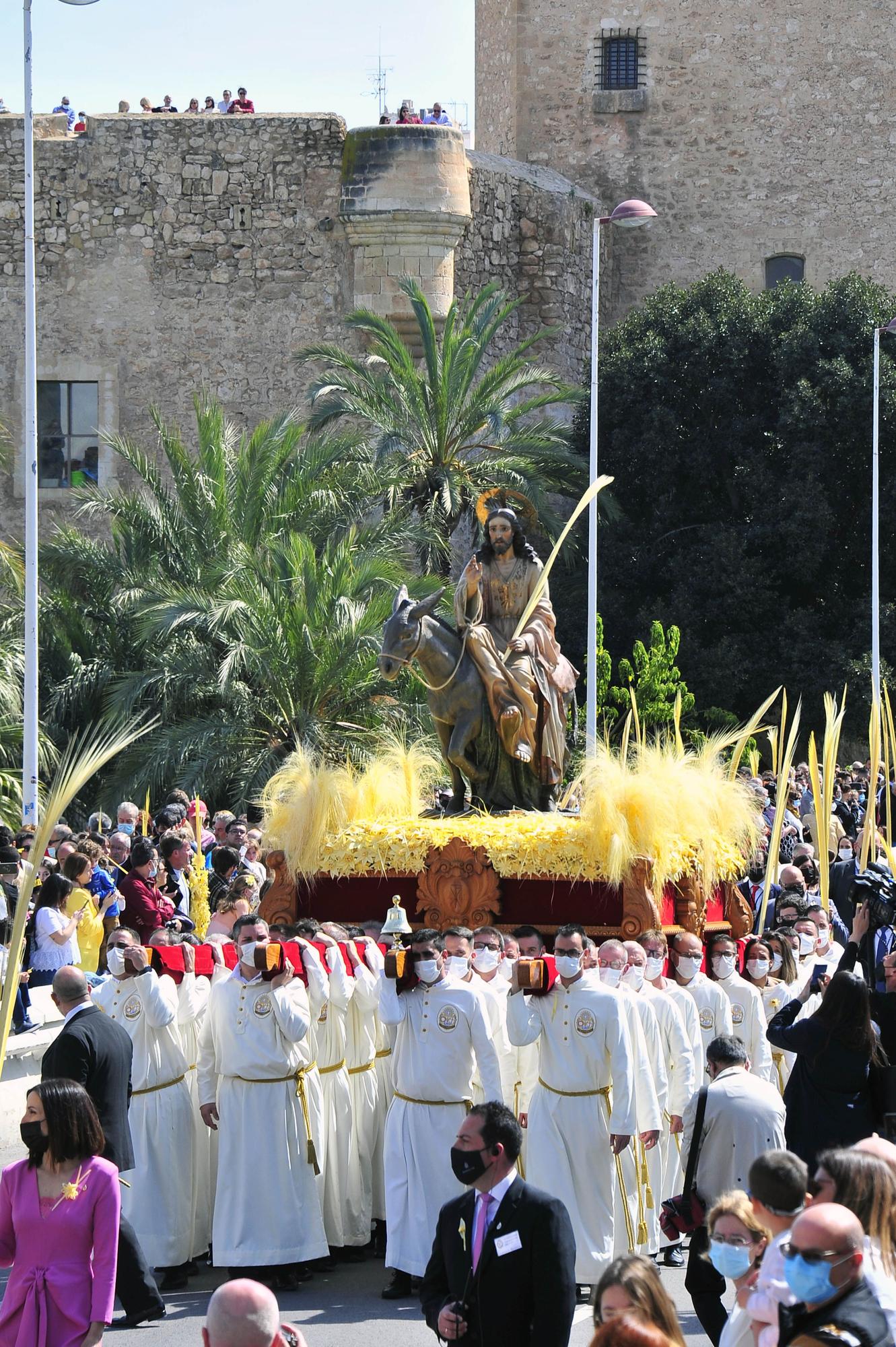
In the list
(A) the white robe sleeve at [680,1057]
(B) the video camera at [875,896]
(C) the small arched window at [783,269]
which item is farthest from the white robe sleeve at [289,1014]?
(C) the small arched window at [783,269]

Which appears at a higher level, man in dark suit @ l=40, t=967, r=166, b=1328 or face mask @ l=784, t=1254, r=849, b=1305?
face mask @ l=784, t=1254, r=849, b=1305

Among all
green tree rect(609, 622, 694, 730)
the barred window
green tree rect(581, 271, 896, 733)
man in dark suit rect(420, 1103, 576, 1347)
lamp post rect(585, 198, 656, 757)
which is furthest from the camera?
the barred window

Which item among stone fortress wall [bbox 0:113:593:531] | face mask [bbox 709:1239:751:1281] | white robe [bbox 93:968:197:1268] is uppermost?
stone fortress wall [bbox 0:113:593:531]

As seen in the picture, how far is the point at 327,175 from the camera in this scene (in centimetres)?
3334

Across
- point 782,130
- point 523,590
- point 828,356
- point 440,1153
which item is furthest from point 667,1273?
point 782,130

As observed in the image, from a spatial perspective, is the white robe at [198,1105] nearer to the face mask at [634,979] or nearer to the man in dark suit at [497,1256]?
the face mask at [634,979]

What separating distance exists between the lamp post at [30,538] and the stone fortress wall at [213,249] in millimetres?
11127

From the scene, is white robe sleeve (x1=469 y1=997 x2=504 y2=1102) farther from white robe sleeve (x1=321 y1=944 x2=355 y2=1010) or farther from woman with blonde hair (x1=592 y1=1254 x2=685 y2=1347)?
woman with blonde hair (x1=592 y1=1254 x2=685 y2=1347)

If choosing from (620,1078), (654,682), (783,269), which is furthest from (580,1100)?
(783,269)

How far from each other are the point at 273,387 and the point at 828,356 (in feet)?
30.0

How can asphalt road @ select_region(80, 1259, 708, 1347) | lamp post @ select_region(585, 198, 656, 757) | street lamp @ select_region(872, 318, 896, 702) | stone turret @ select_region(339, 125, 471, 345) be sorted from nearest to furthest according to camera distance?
asphalt road @ select_region(80, 1259, 708, 1347) → lamp post @ select_region(585, 198, 656, 757) → street lamp @ select_region(872, 318, 896, 702) → stone turret @ select_region(339, 125, 471, 345)

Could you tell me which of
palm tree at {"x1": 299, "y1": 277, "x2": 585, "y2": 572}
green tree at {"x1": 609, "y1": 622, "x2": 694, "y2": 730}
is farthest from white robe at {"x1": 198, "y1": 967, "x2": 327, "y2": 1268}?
palm tree at {"x1": 299, "y1": 277, "x2": 585, "y2": 572}

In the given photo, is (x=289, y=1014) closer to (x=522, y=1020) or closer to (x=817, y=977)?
(x=522, y=1020)

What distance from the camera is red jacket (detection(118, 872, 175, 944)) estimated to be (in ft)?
41.4
